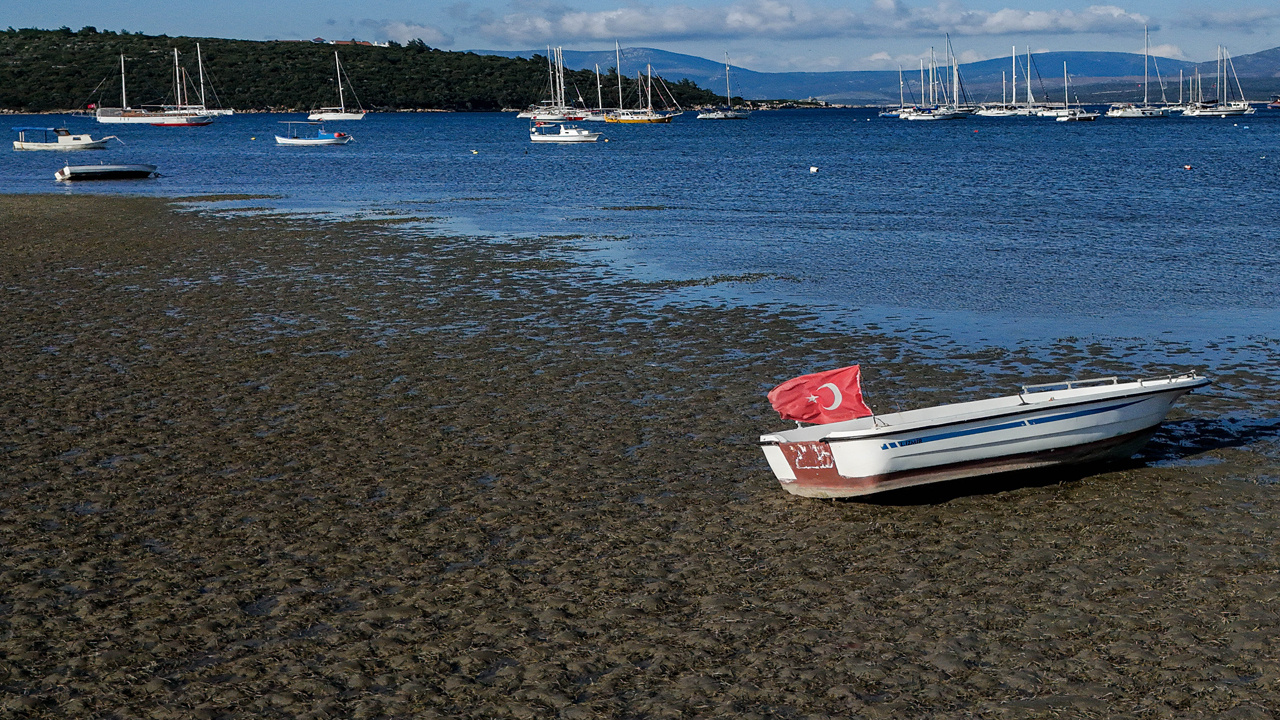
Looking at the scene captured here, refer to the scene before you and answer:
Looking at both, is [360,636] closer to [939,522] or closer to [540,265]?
[939,522]

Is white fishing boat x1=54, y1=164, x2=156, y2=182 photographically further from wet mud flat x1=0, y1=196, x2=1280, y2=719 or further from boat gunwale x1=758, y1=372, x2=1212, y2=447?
boat gunwale x1=758, y1=372, x2=1212, y2=447

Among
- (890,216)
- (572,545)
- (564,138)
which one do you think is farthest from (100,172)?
(564,138)

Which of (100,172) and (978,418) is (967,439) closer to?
(978,418)

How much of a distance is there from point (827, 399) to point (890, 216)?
30.1 metres

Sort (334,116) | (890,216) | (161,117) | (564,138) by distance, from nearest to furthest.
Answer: (890,216)
(564,138)
(161,117)
(334,116)

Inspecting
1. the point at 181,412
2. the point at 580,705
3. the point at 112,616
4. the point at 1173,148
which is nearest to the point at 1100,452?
the point at 580,705

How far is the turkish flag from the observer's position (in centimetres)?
1320

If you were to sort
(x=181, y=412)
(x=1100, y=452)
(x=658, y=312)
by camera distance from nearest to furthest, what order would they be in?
(x=1100, y=452), (x=181, y=412), (x=658, y=312)

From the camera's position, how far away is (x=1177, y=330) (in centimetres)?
2078

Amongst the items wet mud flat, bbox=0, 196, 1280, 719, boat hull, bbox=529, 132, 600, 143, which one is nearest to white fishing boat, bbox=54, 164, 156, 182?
wet mud flat, bbox=0, 196, 1280, 719

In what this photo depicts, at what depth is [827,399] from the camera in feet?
43.5

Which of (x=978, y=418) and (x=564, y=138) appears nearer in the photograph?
(x=978, y=418)

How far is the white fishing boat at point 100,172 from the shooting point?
58438 millimetres

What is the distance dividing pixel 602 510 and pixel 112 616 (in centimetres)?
470
